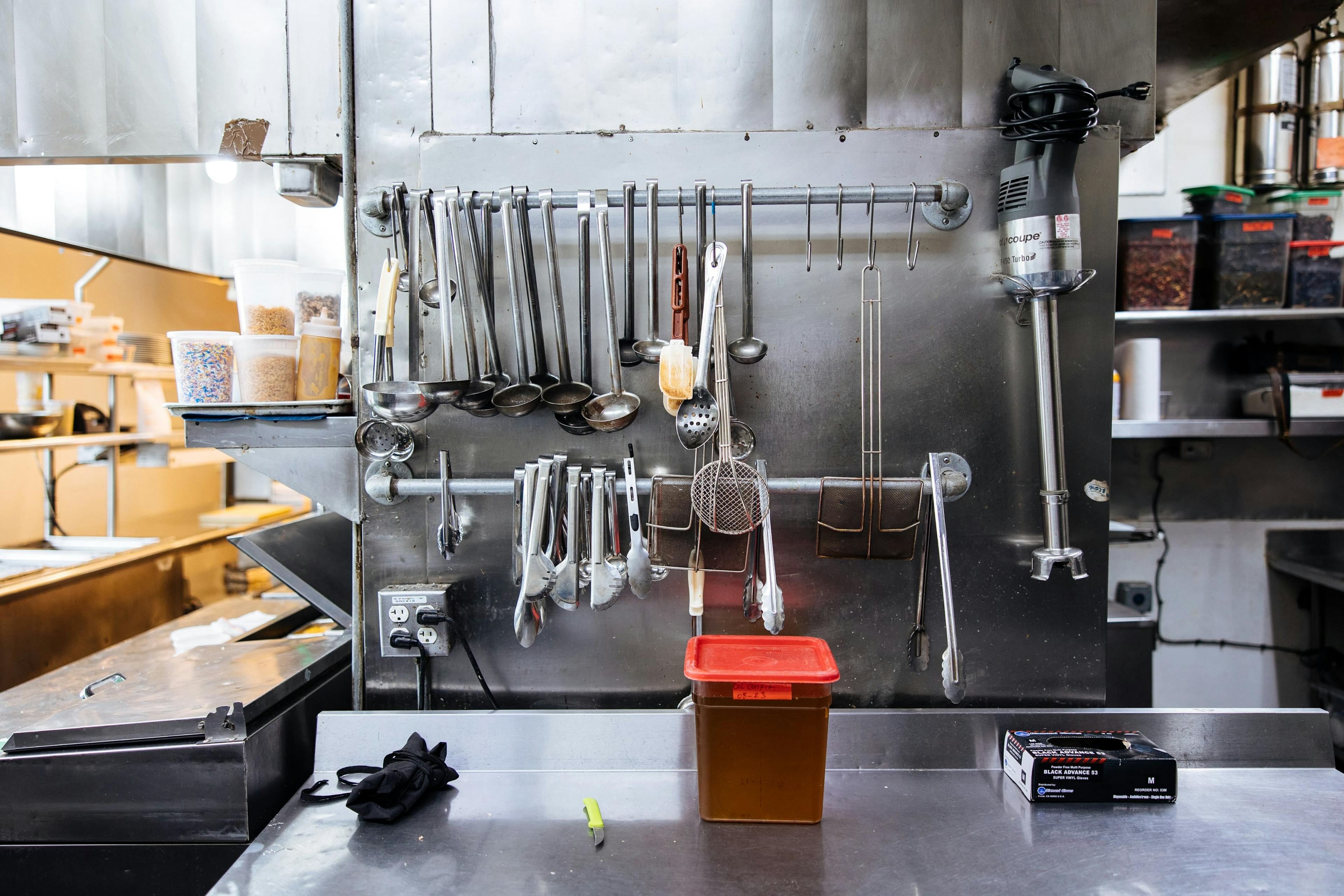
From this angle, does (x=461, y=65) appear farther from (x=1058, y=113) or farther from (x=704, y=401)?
(x=1058, y=113)

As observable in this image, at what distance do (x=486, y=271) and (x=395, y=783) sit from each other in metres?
0.85

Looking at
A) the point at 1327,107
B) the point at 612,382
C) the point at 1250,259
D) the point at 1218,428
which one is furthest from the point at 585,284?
the point at 1327,107

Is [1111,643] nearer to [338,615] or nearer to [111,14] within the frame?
[338,615]

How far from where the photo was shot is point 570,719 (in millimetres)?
1207

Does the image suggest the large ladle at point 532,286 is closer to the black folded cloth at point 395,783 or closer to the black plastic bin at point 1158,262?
the black folded cloth at point 395,783

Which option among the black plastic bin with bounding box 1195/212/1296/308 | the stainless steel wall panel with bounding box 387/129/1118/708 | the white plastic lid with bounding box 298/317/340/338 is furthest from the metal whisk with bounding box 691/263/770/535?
the black plastic bin with bounding box 1195/212/1296/308

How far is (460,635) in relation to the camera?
1290 mm

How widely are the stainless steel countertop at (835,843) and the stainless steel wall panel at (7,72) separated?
55.0 inches

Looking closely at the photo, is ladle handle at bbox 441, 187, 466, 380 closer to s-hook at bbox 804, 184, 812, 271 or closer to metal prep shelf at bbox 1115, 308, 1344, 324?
s-hook at bbox 804, 184, 812, 271

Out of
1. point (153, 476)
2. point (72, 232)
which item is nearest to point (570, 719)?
point (72, 232)

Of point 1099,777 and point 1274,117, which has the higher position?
point 1274,117

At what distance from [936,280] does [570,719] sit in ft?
3.38

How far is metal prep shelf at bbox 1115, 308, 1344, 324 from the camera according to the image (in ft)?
7.36

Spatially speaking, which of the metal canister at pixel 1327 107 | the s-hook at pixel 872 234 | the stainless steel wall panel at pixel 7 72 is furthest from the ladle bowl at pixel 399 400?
the metal canister at pixel 1327 107
